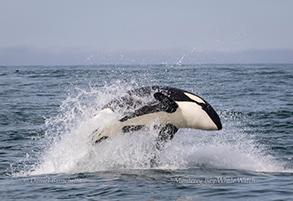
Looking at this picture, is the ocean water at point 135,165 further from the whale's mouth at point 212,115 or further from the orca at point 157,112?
the whale's mouth at point 212,115

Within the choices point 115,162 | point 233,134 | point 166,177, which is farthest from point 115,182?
point 233,134

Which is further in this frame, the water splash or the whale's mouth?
the water splash

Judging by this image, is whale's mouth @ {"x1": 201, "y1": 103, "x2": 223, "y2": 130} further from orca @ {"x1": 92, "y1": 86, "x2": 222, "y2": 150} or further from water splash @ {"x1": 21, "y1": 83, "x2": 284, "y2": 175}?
water splash @ {"x1": 21, "y1": 83, "x2": 284, "y2": 175}

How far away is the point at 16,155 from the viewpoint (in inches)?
440

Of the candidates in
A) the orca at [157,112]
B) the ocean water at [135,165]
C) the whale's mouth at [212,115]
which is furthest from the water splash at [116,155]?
the whale's mouth at [212,115]

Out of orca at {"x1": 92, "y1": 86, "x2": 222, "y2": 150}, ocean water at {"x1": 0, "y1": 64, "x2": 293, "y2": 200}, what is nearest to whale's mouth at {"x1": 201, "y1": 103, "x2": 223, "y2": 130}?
orca at {"x1": 92, "y1": 86, "x2": 222, "y2": 150}

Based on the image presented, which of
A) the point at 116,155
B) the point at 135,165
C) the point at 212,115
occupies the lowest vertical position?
the point at 135,165

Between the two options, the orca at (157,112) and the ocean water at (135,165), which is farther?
the orca at (157,112)

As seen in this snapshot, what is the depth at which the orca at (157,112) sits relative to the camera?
28.7 ft

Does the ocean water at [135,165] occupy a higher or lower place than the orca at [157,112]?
lower

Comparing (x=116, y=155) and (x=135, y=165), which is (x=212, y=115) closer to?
(x=135, y=165)

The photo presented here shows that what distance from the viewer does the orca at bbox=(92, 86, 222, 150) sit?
8.76 meters

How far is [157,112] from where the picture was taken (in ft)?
29.1

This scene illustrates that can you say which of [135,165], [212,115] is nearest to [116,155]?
[135,165]
